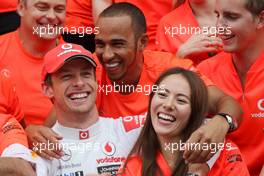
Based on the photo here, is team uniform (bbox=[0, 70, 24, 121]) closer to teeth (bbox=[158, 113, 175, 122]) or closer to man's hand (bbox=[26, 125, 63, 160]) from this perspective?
man's hand (bbox=[26, 125, 63, 160])

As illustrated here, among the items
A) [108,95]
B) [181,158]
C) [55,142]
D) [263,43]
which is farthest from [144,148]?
[263,43]

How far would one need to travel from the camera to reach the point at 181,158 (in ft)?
11.9

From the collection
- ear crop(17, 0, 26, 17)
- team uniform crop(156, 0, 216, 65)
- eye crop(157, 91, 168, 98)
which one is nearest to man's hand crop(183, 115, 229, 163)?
eye crop(157, 91, 168, 98)

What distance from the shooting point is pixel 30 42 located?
4742 mm

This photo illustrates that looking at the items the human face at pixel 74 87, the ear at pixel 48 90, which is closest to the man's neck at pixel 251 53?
the human face at pixel 74 87

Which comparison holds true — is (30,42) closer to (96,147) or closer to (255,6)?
(96,147)

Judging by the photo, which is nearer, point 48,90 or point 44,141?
point 44,141

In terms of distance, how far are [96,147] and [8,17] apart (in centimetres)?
175

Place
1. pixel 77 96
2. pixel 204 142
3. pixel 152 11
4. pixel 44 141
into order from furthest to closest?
pixel 152 11 < pixel 77 96 < pixel 44 141 < pixel 204 142

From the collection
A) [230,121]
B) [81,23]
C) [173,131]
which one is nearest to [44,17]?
[81,23]

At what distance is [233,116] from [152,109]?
15.7 inches

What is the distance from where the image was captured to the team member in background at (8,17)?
513 cm

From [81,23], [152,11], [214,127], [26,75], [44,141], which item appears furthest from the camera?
[81,23]

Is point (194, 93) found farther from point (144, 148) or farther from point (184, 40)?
point (184, 40)
